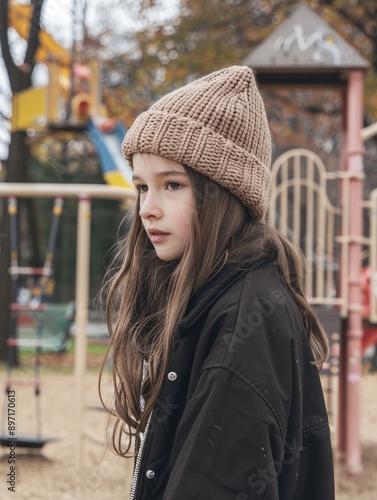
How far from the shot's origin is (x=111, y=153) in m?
7.95

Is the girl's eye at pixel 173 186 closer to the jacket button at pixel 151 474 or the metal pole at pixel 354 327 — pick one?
the jacket button at pixel 151 474

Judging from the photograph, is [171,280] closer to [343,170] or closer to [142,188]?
[142,188]

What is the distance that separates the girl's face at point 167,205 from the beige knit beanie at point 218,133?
0.09ft

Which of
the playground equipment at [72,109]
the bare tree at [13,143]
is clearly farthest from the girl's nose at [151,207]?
the bare tree at [13,143]

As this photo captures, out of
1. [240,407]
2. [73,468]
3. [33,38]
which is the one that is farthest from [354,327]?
[33,38]

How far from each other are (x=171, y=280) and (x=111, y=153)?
632 cm

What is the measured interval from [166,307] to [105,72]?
15508 millimetres

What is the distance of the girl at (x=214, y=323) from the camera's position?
140 cm

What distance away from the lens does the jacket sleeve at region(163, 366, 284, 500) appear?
1.38m

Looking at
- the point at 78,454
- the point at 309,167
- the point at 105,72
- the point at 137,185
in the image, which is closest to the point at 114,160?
the point at 309,167

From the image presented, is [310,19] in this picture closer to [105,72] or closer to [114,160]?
[114,160]

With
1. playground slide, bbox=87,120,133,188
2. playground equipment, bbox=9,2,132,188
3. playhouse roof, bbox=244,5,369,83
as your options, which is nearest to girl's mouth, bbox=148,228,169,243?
playhouse roof, bbox=244,5,369,83

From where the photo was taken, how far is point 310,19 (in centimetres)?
614

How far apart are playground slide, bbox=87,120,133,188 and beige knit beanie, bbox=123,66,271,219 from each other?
5478 millimetres
